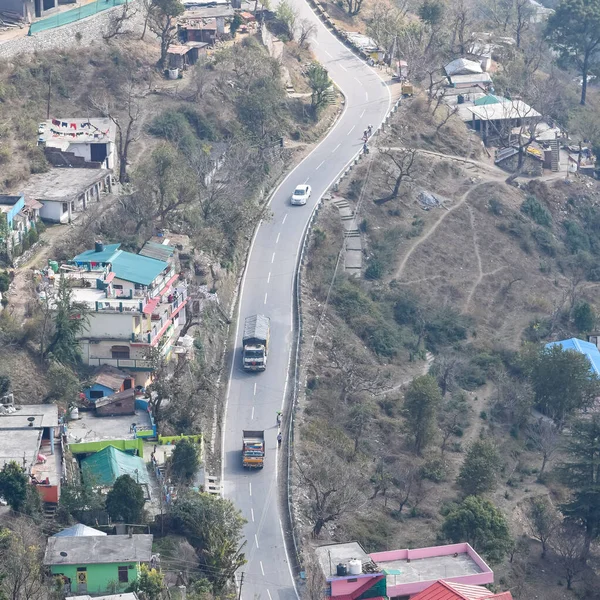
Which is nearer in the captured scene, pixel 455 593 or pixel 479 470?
pixel 455 593

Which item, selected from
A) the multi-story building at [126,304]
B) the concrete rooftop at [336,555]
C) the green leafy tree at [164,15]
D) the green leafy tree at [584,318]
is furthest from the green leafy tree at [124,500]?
the green leafy tree at [164,15]

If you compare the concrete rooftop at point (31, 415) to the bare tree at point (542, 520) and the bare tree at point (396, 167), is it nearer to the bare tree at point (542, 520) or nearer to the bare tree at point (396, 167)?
the bare tree at point (542, 520)

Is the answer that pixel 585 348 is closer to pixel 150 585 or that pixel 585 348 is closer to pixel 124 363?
pixel 124 363

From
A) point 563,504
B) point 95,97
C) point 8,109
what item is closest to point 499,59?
point 95,97

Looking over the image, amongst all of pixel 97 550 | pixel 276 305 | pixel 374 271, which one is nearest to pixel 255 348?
pixel 276 305

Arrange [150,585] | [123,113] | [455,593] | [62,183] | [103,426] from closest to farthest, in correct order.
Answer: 1. [150,585]
2. [455,593]
3. [103,426]
4. [62,183]
5. [123,113]

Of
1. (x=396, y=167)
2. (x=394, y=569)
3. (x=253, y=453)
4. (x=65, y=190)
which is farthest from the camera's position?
(x=396, y=167)


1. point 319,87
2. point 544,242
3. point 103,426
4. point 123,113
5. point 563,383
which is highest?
point 123,113
